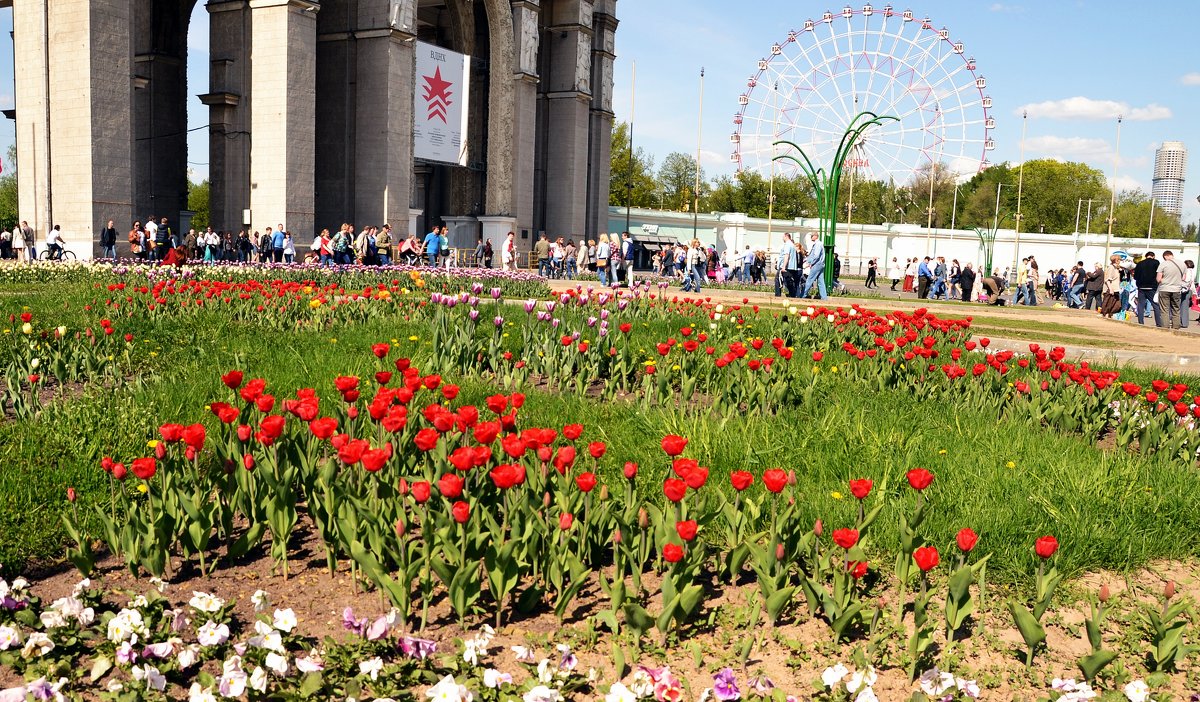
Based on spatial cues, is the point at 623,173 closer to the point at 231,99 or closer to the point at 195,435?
the point at 231,99

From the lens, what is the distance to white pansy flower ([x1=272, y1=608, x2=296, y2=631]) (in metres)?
3.15

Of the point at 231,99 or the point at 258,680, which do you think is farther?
the point at 231,99

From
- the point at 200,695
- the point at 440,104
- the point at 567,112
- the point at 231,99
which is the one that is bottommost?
the point at 200,695

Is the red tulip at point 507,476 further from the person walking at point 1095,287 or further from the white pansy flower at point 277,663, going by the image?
the person walking at point 1095,287

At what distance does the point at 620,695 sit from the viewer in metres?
2.73

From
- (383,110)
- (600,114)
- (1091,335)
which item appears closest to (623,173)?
(600,114)

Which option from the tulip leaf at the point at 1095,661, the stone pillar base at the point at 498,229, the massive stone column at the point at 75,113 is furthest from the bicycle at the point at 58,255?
the tulip leaf at the point at 1095,661

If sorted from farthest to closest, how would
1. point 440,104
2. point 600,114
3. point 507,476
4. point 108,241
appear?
point 600,114, point 440,104, point 108,241, point 507,476

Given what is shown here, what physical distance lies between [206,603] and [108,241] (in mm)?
24149

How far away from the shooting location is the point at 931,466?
5223 millimetres

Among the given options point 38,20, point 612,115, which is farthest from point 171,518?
point 612,115

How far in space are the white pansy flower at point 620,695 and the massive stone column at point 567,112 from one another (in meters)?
40.6

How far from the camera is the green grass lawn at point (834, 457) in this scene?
4.30m

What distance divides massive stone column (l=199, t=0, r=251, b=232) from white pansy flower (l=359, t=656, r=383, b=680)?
28.4 meters
